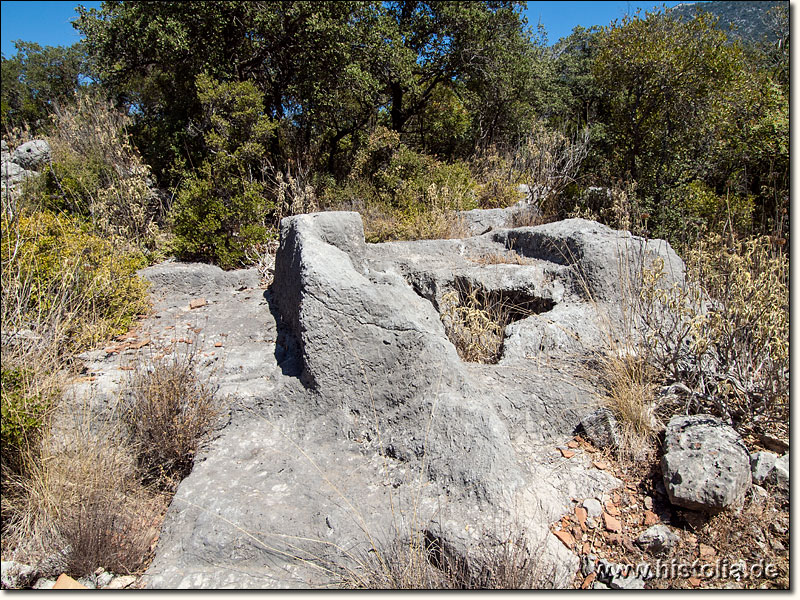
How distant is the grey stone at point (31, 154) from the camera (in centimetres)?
1163

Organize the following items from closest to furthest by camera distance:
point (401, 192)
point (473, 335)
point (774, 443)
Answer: point (774, 443) → point (473, 335) → point (401, 192)

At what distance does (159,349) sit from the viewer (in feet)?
12.6

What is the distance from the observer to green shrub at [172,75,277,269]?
5.99 meters

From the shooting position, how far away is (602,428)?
3.31 m

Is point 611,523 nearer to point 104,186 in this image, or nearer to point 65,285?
point 65,285

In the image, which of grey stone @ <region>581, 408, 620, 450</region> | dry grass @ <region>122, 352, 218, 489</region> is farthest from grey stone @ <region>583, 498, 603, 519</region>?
dry grass @ <region>122, 352, 218, 489</region>

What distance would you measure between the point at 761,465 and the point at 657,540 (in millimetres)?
778

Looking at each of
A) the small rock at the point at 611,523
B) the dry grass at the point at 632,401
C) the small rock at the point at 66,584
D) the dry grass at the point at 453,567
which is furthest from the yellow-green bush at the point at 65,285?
the dry grass at the point at 632,401

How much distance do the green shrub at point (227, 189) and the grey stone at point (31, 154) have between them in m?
5.93

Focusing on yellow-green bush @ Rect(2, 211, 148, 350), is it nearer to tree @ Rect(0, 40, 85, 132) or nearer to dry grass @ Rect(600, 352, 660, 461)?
dry grass @ Rect(600, 352, 660, 461)

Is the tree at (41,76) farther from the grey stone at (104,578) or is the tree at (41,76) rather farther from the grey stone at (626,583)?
the grey stone at (626,583)

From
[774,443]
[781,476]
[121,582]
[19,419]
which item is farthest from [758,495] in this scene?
[19,419]

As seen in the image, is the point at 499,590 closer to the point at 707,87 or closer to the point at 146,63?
the point at 707,87

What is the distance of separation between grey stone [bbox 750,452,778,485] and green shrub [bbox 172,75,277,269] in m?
4.99
